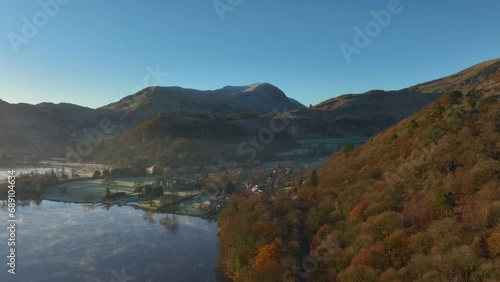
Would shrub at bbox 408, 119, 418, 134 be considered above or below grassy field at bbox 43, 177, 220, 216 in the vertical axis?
above

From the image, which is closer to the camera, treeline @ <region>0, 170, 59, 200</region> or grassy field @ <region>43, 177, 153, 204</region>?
grassy field @ <region>43, 177, 153, 204</region>

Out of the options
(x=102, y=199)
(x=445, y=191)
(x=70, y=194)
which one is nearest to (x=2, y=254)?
(x=102, y=199)

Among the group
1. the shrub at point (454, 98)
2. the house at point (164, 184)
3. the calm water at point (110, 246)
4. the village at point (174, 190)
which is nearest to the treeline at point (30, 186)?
the village at point (174, 190)

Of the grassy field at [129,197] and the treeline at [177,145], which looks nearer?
the grassy field at [129,197]

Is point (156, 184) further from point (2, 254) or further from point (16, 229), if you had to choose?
point (2, 254)

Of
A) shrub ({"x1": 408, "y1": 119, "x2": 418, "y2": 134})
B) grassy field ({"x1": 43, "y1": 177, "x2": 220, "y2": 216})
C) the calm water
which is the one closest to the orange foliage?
the calm water

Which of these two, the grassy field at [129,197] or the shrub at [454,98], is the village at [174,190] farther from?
the shrub at [454,98]

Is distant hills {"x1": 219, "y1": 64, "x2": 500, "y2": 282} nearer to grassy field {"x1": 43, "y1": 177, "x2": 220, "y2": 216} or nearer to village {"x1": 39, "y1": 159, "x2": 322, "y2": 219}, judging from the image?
village {"x1": 39, "y1": 159, "x2": 322, "y2": 219}

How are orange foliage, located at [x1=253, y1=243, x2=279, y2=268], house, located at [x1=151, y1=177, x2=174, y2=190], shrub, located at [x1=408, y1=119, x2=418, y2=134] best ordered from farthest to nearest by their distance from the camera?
house, located at [x1=151, y1=177, x2=174, y2=190] → shrub, located at [x1=408, y1=119, x2=418, y2=134] → orange foliage, located at [x1=253, y1=243, x2=279, y2=268]
